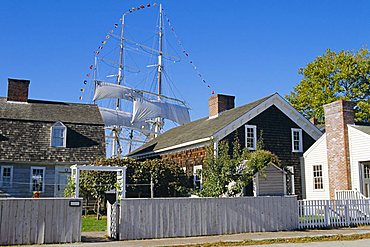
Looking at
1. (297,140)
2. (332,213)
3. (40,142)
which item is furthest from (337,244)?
(40,142)

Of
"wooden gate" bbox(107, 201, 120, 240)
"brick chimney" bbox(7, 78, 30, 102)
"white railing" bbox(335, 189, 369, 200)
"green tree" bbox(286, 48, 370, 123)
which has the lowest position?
"wooden gate" bbox(107, 201, 120, 240)

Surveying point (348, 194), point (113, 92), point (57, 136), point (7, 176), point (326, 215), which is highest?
point (113, 92)

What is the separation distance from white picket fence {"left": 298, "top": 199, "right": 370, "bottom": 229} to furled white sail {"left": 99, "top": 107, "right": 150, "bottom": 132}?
59.7m

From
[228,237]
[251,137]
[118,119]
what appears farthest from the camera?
[118,119]

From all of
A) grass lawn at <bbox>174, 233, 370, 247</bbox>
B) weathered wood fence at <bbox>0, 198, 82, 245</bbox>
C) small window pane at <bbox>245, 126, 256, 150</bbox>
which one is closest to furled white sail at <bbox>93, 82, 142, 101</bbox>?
small window pane at <bbox>245, 126, 256, 150</bbox>

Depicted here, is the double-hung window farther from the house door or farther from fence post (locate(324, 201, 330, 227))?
fence post (locate(324, 201, 330, 227))

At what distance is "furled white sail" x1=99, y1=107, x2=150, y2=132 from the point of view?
76.2m

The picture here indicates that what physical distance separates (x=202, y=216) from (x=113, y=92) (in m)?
64.4

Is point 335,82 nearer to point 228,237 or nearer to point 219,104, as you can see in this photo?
point 219,104

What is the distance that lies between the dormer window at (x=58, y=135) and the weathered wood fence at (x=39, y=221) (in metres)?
16.2

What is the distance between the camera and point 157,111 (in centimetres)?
7800

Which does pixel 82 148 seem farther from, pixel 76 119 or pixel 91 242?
pixel 91 242

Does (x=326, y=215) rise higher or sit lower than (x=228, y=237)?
higher

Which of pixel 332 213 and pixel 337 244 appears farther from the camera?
pixel 332 213
